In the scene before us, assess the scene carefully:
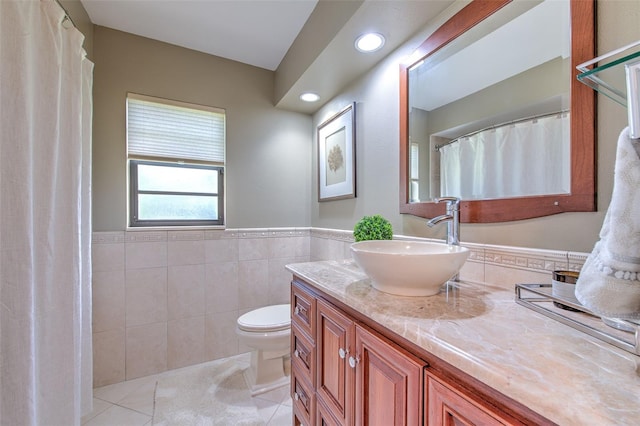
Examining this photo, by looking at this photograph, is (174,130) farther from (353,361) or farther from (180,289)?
(353,361)

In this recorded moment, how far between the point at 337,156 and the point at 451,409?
178cm

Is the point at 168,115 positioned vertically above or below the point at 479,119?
above

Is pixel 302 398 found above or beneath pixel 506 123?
beneath

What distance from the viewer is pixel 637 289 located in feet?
1.42

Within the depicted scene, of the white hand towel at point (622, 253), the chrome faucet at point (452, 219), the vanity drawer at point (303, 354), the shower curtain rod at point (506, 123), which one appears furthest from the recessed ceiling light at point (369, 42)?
the vanity drawer at point (303, 354)

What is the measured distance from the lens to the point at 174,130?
2.11 m

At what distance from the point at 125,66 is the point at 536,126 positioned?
8.32 feet

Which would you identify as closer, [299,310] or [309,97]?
[299,310]

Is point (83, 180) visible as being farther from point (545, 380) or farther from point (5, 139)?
point (545, 380)

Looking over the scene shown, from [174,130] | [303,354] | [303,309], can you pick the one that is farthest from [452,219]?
[174,130]

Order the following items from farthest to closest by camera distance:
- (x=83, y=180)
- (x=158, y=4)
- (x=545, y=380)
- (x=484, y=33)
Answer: (x=158, y=4) < (x=83, y=180) < (x=484, y=33) < (x=545, y=380)

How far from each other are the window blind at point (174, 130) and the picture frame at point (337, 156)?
0.86 meters

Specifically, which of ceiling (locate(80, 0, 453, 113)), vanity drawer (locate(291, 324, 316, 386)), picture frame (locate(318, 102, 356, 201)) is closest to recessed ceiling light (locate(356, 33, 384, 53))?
ceiling (locate(80, 0, 453, 113))

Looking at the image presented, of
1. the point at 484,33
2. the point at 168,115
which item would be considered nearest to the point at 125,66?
the point at 168,115
